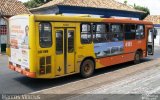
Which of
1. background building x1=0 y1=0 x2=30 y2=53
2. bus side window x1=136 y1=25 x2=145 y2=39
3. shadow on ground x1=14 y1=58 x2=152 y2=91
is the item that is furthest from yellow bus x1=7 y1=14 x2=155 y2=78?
background building x1=0 y1=0 x2=30 y2=53

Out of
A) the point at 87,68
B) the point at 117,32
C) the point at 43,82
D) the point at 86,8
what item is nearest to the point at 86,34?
the point at 87,68

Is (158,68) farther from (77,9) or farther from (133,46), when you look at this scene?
(77,9)

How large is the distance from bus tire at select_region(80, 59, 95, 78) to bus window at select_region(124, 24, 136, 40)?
345cm

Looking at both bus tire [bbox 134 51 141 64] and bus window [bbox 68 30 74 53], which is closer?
bus window [bbox 68 30 74 53]

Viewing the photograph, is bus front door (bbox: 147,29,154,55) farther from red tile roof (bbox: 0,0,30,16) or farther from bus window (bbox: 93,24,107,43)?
red tile roof (bbox: 0,0,30,16)

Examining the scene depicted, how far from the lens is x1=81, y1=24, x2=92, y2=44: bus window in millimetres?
11992

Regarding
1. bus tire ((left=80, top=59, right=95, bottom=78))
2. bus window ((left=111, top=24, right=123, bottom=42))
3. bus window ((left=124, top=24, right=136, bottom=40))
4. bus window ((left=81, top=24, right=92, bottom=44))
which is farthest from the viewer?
bus window ((left=124, top=24, right=136, bottom=40))

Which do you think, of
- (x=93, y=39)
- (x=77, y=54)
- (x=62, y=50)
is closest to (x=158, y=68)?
(x=93, y=39)

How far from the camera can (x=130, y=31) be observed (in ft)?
50.6

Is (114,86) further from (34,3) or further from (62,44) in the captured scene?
(34,3)

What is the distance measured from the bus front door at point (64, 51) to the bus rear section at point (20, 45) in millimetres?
1179

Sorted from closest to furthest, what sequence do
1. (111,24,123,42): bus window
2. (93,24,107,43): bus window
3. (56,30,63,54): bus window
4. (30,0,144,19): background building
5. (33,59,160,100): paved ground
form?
(33,59,160,100): paved ground
(56,30,63,54): bus window
(93,24,107,43): bus window
(111,24,123,42): bus window
(30,0,144,19): background building

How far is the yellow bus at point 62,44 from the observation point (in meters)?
Result: 10.1

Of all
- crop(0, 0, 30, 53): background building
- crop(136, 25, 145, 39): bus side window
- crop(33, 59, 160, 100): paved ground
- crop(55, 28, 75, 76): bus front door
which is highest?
crop(0, 0, 30, 53): background building
